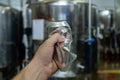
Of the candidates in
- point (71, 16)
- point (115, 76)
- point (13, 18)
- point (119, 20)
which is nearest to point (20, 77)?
point (71, 16)

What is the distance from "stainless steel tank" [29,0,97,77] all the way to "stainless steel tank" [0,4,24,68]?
536 mm

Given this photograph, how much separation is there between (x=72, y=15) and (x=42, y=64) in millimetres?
1835

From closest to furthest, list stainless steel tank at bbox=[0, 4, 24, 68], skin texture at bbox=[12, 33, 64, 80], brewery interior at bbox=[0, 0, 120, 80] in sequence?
skin texture at bbox=[12, 33, 64, 80]
brewery interior at bbox=[0, 0, 120, 80]
stainless steel tank at bbox=[0, 4, 24, 68]

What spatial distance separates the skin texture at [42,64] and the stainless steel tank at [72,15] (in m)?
1.75

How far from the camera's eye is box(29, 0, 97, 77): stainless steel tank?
2.71 metres

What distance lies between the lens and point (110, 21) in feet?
19.4

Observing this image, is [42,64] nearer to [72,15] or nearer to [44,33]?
[44,33]

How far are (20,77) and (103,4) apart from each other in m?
5.12

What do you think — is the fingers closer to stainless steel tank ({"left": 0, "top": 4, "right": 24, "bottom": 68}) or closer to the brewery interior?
the brewery interior

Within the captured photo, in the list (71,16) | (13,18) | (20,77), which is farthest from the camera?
(13,18)

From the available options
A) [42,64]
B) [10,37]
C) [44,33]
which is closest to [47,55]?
[42,64]

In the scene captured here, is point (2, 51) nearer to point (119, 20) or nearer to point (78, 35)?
point (78, 35)

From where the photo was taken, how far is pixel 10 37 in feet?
11.1

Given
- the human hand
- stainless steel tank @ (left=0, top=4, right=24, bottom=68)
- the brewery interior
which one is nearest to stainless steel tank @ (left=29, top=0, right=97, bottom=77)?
the brewery interior
